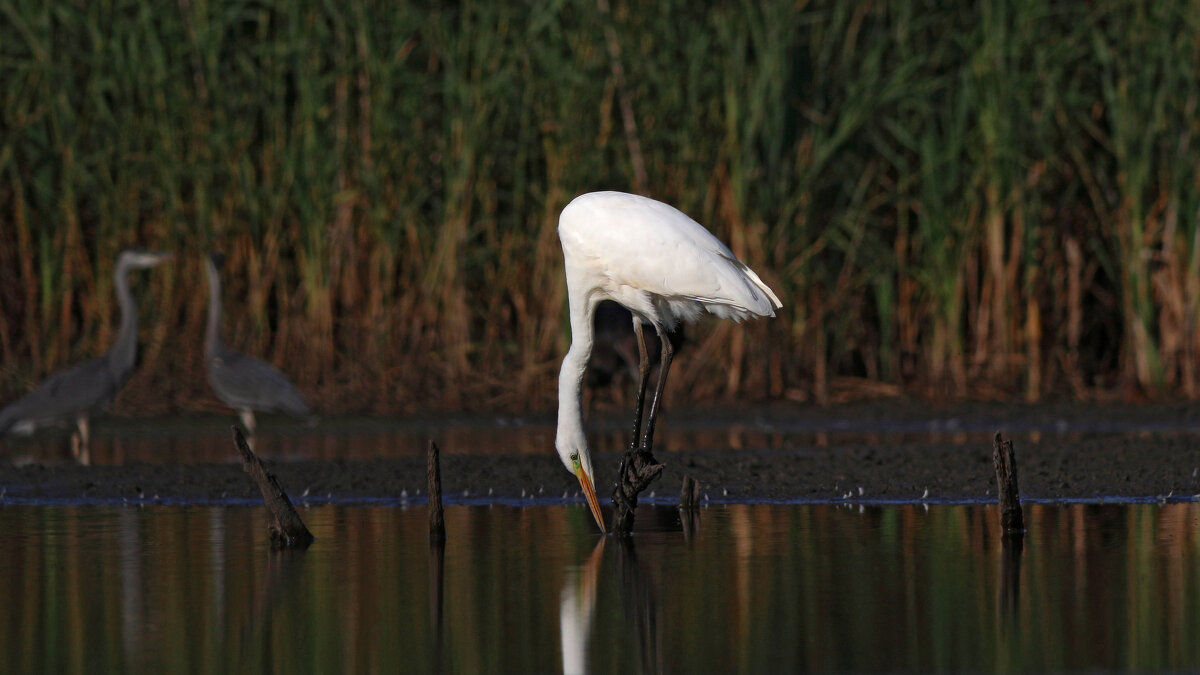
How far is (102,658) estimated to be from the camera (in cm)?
519

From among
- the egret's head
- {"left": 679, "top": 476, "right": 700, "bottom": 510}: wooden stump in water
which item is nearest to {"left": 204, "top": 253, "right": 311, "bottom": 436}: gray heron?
{"left": 679, "top": 476, "right": 700, "bottom": 510}: wooden stump in water

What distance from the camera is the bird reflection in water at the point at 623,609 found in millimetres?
5141

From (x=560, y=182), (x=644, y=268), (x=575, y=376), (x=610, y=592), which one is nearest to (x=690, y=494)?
(x=575, y=376)

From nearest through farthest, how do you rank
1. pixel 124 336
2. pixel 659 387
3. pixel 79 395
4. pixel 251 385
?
pixel 659 387
pixel 79 395
pixel 251 385
pixel 124 336

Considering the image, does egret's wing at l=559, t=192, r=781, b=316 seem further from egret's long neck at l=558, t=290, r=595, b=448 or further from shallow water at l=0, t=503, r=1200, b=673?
shallow water at l=0, t=503, r=1200, b=673

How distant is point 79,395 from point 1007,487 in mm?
5709

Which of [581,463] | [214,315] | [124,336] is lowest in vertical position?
[581,463]

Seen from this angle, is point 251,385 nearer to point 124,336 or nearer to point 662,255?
point 124,336

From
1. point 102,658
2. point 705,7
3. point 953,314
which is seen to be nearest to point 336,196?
point 705,7

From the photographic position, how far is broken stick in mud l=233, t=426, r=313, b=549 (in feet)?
23.3

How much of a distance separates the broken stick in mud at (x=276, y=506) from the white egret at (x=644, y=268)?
1258 mm

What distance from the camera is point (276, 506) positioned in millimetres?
7152

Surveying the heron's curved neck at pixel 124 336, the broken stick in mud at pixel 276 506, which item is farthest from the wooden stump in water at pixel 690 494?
the heron's curved neck at pixel 124 336

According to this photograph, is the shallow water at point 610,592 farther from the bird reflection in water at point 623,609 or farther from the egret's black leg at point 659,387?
the egret's black leg at point 659,387
